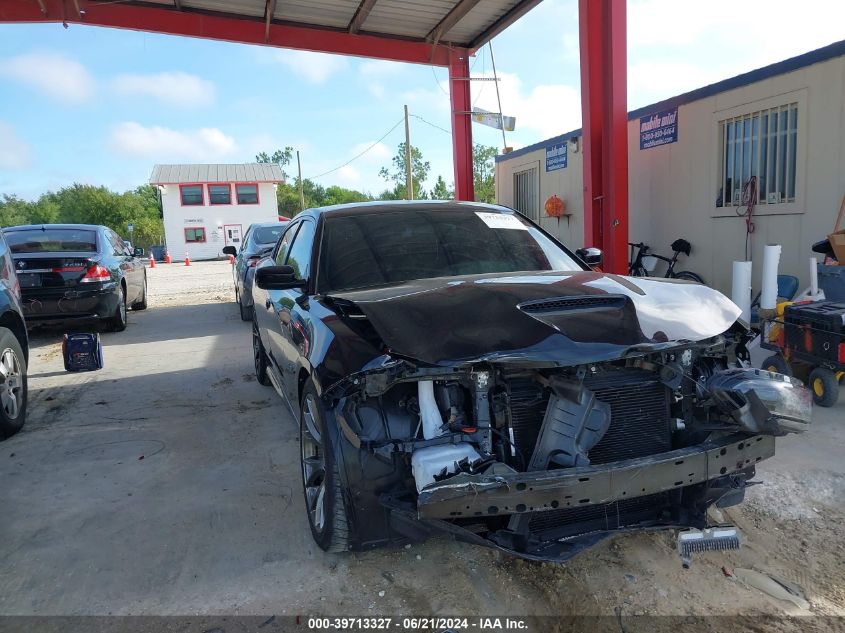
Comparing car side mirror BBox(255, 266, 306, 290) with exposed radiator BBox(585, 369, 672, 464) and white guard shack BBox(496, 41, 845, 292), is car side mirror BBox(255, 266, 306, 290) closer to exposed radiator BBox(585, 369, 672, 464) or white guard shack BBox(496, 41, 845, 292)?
exposed radiator BBox(585, 369, 672, 464)

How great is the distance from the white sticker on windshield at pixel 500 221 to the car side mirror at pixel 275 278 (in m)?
1.40

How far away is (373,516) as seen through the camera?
8.20 ft

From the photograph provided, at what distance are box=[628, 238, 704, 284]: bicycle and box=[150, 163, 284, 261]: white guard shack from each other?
36.6 metres

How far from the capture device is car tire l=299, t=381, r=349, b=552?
8.52ft

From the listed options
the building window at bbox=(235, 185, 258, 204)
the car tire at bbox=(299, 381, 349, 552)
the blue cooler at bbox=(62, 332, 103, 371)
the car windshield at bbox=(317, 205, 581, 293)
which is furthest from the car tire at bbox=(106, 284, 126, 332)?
the building window at bbox=(235, 185, 258, 204)

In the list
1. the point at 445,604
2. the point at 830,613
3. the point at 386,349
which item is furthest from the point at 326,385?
the point at 830,613

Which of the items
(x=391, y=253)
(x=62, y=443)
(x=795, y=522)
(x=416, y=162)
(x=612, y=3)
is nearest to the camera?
(x=795, y=522)

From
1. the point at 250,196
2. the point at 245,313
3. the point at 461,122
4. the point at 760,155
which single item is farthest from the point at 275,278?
the point at 250,196

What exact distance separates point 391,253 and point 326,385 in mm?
1315

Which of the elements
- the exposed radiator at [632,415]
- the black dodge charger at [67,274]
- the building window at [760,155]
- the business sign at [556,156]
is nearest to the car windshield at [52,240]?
the black dodge charger at [67,274]

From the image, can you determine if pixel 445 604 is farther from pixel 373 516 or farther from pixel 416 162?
pixel 416 162

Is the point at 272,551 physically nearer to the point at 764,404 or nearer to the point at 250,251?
the point at 764,404

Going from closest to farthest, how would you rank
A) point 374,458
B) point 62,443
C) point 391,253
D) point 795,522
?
point 374,458 → point 795,522 → point 391,253 → point 62,443

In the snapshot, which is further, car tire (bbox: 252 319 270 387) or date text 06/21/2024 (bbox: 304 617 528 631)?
car tire (bbox: 252 319 270 387)
